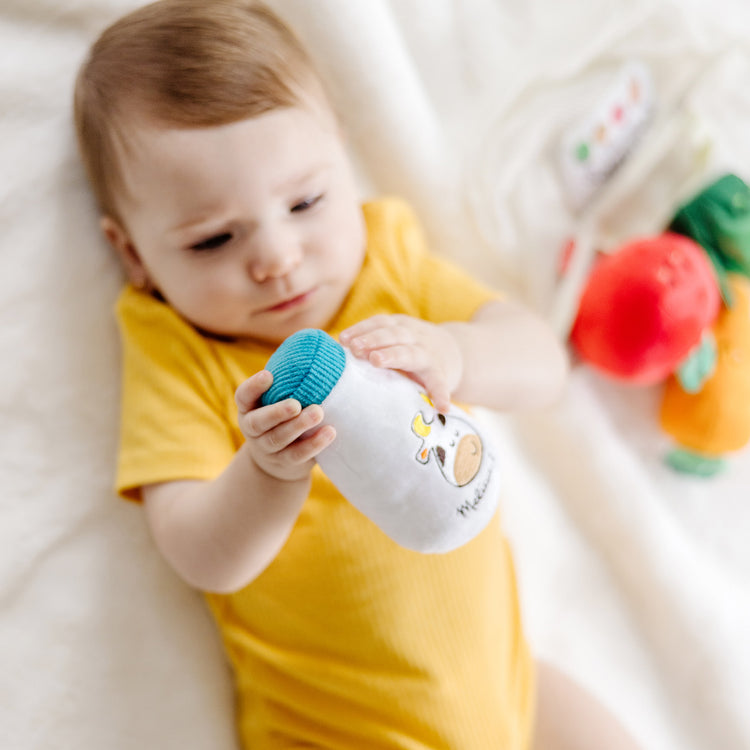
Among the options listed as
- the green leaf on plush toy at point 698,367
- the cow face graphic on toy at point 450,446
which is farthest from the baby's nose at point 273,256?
the green leaf on plush toy at point 698,367

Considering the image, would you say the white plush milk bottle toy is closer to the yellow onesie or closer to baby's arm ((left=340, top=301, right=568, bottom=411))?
baby's arm ((left=340, top=301, right=568, bottom=411))

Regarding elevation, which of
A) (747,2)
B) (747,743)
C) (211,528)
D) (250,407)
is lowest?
(747,743)

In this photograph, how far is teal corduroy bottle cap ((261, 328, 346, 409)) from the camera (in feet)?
1.81

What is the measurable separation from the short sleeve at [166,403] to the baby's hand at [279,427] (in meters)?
0.18

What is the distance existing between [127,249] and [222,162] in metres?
0.20

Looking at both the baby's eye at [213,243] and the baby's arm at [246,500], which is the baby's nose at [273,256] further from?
the baby's arm at [246,500]

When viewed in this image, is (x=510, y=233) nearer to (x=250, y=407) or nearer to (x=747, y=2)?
(x=747, y=2)

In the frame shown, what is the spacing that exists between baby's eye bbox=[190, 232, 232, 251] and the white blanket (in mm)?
204

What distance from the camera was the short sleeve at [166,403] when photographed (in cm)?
79

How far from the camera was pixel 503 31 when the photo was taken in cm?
114

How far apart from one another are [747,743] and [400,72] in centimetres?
98

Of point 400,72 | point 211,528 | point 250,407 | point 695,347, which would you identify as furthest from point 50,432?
point 695,347

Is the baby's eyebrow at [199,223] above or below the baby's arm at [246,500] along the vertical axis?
above

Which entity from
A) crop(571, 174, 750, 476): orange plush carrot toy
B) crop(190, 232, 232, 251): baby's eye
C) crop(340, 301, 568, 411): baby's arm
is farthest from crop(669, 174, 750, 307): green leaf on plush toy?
crop(190, 232, 232, 251): baby's eye
